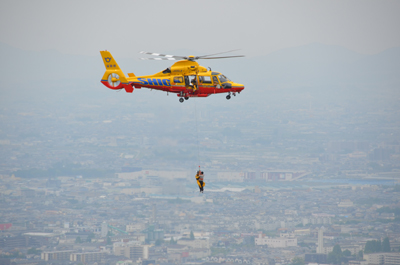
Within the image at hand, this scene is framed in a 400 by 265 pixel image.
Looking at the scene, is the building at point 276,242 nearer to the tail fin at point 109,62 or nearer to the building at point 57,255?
the building at point 57,255

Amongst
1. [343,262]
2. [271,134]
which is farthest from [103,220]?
[271,134]

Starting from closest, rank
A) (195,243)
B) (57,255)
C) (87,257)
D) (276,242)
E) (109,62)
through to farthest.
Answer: (109,62) < (87,257) < (57,255) < (195,243) < (276,242)

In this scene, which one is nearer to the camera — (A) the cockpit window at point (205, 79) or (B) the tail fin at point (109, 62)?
(A) the cockpit window at point (205, 79)

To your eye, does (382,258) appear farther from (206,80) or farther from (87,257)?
(206,80)

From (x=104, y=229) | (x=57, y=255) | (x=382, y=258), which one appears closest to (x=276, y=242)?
(x=382, y=258)

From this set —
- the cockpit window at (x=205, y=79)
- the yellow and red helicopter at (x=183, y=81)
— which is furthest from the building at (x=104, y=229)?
the cockpit window at (x=205, y=79)

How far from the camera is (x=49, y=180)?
465 ft

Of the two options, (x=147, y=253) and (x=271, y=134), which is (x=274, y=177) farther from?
(x=147, y=253)

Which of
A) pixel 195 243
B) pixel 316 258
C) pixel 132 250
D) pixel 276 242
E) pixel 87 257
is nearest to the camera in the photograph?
pixel 87 257

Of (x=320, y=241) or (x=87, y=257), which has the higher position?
(x=320, y=241)

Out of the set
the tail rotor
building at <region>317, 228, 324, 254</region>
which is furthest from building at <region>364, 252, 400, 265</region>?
the tail rotor

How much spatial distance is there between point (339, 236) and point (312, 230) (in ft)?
16.1

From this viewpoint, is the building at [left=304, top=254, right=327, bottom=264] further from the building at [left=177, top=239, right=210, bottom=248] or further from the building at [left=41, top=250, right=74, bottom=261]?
the building at [left=41, top=250, right=74, bottom=261]

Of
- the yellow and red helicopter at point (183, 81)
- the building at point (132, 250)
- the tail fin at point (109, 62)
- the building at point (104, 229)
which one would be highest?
the tail fin at point (109, 62)
